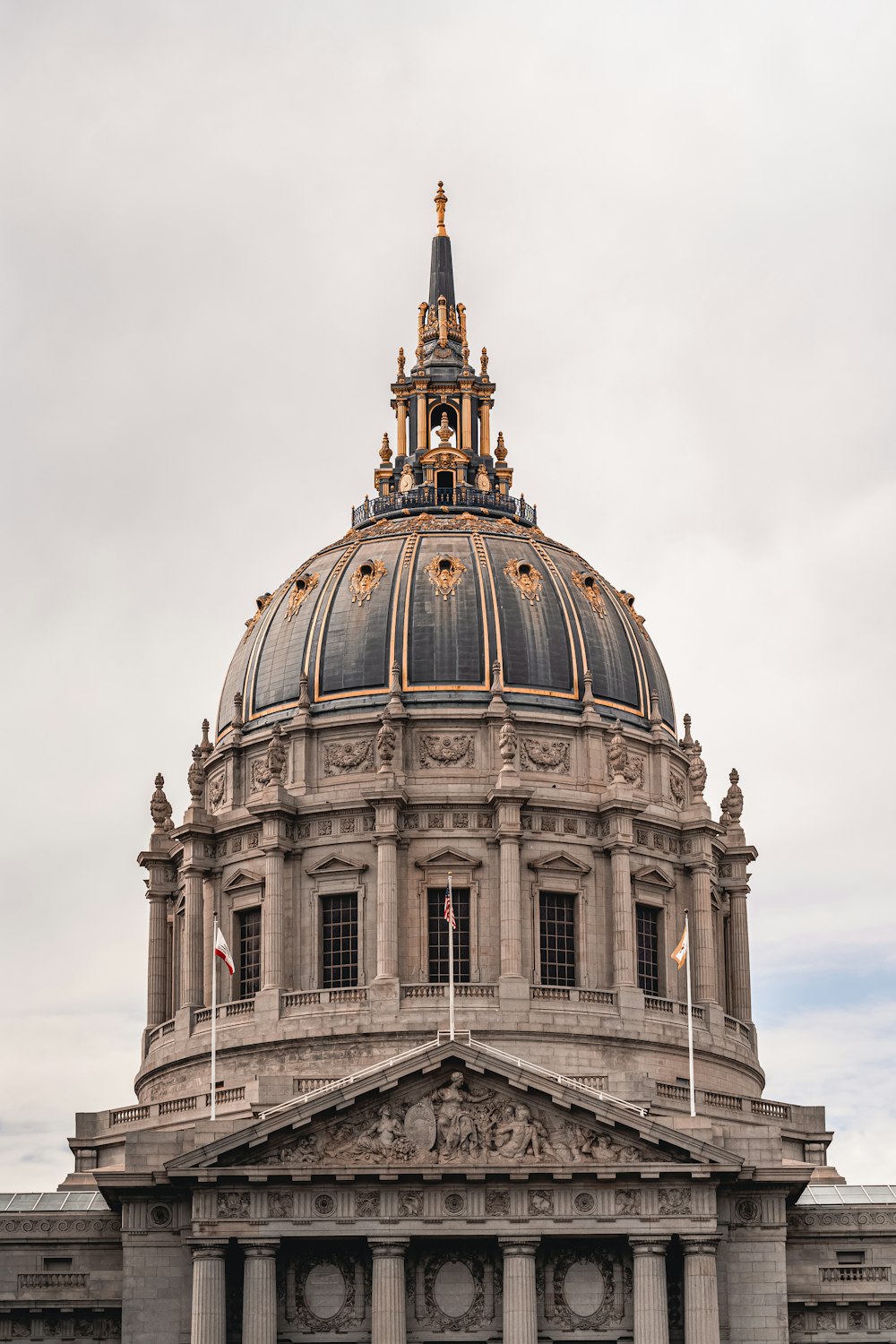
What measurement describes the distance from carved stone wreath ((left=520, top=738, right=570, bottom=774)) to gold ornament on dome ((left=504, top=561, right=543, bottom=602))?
689 cm

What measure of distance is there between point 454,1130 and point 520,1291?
5504mm

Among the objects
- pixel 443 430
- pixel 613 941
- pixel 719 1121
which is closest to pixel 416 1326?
pixel 719 1121

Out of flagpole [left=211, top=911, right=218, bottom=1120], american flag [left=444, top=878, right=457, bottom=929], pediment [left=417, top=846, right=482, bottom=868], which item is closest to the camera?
flagpole [left=211, top=911, right=218, bottom=1120]

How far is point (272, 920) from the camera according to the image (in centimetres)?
11119

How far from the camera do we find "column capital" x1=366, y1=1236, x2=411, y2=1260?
88.9 metres

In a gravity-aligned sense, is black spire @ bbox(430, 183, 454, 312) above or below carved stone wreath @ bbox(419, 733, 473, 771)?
above

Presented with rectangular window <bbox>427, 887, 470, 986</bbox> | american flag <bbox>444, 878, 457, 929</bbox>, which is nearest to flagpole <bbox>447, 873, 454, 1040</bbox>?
american flag <bbox>444, 878, 457, 929</bbox>

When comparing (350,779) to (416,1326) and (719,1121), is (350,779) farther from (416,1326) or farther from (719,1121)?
(416,1326)

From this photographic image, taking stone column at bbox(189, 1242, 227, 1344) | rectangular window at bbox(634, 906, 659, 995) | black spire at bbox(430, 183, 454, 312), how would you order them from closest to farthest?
stone column at bbox(189, 1242, 227, 1344) → rectangular window at bbox(634, 906, 659, 995) → black spire at bbox(430, 183, 454, 312)

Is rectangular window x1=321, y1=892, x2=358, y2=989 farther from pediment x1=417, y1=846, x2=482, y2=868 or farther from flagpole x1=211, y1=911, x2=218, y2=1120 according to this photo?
flagpole x1=211, y1=911, x2=218, y2=1120

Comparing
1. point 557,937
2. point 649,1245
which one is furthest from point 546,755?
point 649,1245

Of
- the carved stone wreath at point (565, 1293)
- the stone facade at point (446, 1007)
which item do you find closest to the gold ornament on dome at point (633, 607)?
the stone facade at point (446, 1007)

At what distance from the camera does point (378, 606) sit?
117938 millimetres

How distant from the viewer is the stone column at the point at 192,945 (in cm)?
11412
